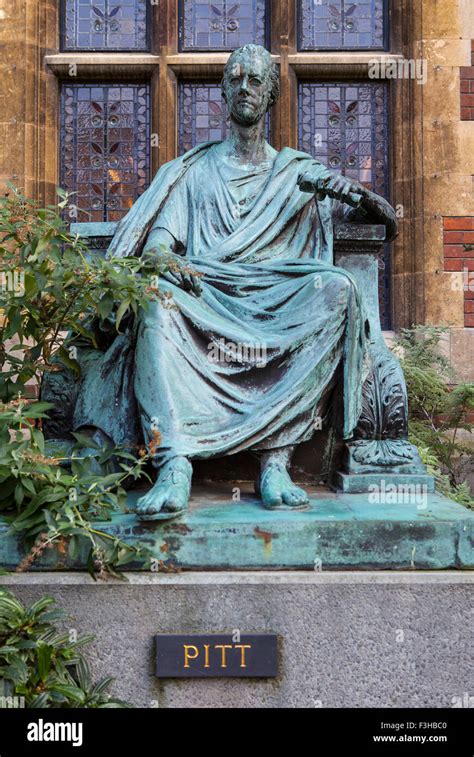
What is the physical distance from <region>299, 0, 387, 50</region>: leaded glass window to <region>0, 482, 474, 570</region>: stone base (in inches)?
215

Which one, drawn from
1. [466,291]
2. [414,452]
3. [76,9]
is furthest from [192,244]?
[76,9]

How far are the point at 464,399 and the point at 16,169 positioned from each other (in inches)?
148

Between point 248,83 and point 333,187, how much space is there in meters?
0.63

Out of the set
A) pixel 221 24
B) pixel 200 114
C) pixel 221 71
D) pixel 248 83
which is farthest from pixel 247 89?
pixel 221 24

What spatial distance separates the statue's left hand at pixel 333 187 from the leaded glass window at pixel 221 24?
161 inches

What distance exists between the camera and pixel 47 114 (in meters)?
7.01

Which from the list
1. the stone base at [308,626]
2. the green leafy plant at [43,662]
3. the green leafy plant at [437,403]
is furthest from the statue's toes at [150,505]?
the green leafy plant at [437,403]

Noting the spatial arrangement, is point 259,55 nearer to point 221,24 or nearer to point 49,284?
point 49,284

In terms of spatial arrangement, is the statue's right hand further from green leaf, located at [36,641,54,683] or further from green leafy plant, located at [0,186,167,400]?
green leaf, located at [36,641,54,683]

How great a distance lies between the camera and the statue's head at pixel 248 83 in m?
3.69

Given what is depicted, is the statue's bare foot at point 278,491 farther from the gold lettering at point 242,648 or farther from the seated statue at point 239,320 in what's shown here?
the gold lettering at point 242,648

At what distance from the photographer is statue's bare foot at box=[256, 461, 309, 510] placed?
2.91 meters

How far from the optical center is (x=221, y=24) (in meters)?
7.18

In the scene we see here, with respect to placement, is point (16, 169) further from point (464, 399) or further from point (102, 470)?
point (102, 470)
